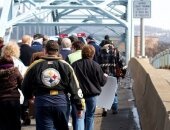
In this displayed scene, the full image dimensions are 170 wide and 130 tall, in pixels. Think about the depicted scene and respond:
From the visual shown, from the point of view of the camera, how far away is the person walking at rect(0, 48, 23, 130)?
26.7 ft

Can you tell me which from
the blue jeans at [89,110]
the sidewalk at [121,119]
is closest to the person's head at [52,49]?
the blue jeans at [89,110]

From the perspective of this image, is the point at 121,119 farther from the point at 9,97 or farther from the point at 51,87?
the point at 51,87

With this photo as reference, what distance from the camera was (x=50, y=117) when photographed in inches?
292

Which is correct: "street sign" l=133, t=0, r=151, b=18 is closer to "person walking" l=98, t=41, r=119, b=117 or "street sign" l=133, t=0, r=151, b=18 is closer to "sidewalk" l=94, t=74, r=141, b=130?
"sidewalk" l=94, t=74, r=141, b=130

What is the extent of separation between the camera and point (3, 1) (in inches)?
2320

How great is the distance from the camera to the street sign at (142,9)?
21531mm

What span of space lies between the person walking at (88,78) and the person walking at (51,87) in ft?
6.27

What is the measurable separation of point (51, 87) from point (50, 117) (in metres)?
0.39

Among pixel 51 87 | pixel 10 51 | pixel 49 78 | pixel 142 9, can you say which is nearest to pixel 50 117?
pixel 51 87

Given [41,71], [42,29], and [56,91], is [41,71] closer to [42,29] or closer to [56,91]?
[56,91]

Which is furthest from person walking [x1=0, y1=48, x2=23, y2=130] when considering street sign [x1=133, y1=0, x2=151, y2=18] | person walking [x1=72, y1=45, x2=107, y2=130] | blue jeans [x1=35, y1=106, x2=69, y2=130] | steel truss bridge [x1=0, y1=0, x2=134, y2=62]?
steel truss bridge [x1=0, y1=0, x2=134, y2=62]

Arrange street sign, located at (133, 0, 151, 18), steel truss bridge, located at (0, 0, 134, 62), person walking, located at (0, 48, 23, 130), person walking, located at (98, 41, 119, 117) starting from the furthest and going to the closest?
steel truss bridge, located at (0, 0, 134, 62) < street sign, located at (133, 0, 151, 18) < person walking, located at (98, 41, 119, 117) < person walking, located at (0, 48, 23, 130)

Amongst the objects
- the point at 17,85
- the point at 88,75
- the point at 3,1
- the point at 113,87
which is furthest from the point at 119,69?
the point at 3,1

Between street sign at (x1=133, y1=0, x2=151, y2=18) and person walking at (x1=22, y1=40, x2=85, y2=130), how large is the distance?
563 inches
